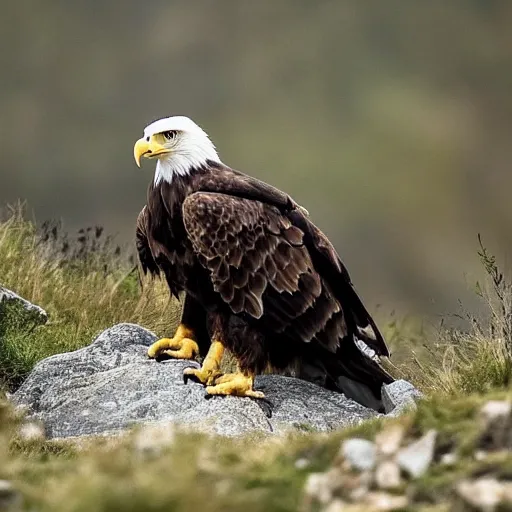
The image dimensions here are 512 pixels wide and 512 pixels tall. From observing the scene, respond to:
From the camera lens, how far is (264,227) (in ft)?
23.9

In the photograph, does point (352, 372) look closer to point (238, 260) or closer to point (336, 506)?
point (238, 260)

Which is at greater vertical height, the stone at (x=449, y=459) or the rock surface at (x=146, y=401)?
the stone at (x=449, y=459)

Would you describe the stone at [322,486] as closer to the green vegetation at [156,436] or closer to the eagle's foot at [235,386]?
the green vegetation at [156,436]

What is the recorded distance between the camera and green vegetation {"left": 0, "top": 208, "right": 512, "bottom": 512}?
3312 millimetres

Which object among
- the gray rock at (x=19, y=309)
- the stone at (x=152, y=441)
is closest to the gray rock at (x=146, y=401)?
the gray rock at (x=19, y=309)

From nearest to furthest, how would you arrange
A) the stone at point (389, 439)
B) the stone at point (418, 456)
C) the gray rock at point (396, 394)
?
1. the stone at point (418, 456)
2. the stone at point (389, 439)
3. the gray rock at point (396, 394)

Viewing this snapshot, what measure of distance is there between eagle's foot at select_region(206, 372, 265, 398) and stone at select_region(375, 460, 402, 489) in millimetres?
3446

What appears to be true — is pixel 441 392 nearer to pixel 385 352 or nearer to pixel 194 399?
pixel 385 352

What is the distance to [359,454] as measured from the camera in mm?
3826

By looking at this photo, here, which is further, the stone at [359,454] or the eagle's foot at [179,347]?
the eagle's foot at [179,347]

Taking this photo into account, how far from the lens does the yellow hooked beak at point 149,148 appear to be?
7.25 m

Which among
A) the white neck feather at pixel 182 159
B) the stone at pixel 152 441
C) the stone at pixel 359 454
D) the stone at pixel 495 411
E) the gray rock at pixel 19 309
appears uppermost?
the white neck feather at pixel 182 159

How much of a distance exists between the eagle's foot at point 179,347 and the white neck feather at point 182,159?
125 cm

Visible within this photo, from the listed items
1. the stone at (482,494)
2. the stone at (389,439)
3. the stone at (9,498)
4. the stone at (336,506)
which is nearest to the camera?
the stone at (482,494)
